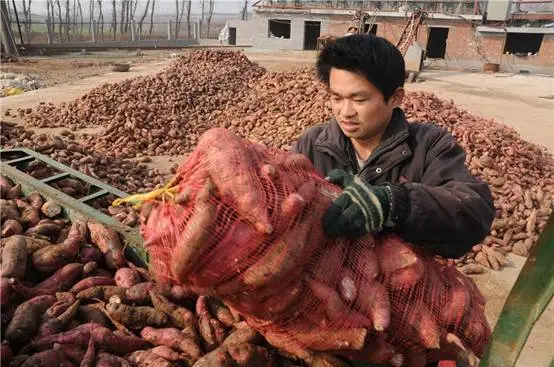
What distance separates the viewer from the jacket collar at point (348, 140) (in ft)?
7.34

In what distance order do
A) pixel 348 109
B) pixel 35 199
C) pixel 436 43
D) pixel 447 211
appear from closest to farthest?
pixel 447 211, pixel 348 109, pixel 35 199, pixel 436 43

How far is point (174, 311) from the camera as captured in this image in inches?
100

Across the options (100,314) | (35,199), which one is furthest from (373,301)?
(35,199)

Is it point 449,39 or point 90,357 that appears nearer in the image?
point 90,357

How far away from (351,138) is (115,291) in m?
1.73

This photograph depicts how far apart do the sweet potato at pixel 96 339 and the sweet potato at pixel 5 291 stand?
0.31 meters

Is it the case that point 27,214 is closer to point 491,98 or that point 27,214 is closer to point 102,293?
point 102,293

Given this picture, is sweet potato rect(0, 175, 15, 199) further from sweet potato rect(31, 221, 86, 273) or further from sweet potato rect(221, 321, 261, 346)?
sweet potato rect(221, 321, 261, 346)

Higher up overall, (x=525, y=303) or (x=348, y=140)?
(x=348, y=140)

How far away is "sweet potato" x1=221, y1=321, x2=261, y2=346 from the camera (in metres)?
2.19

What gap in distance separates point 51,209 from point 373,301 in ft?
9.36

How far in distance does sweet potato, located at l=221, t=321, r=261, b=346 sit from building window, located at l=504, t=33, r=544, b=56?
3503cm

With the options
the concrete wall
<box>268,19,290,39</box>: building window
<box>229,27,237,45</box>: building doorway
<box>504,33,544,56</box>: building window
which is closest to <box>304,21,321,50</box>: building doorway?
<box>268,19,290,39</box>: building window

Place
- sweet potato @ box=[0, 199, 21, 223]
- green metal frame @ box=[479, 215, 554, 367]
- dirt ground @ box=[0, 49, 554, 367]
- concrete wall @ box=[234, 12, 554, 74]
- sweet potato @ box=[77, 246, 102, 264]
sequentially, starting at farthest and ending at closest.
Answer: concrete wall @ box=[234, 12, 554, 74], dirt ground @ box=[0, 49, 554, 367], sweet potato @ box=[0, 199, 21, 223], sweet potato @ box=[77, 246, 102, 264], green metal frame @ box=[479, 215, 554, 367]
